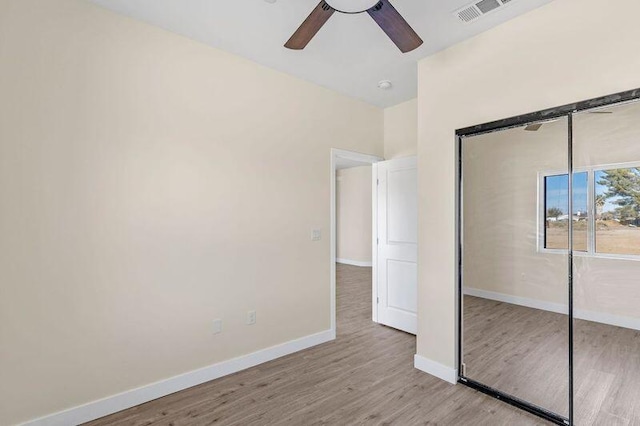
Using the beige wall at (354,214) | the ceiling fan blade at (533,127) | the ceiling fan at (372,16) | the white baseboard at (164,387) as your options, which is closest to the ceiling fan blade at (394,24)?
the ceiling fan at (372,16)

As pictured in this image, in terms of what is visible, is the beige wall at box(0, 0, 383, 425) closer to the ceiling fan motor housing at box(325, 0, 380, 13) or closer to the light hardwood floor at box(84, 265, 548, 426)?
the light hardwood floor at box(84, 265, 548, 426)

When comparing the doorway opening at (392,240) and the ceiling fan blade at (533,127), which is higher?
the ceiling fan blade at (533,127)

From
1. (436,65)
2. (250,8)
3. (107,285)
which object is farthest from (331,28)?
(107,285)

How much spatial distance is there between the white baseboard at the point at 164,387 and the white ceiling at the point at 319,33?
9.44 feet

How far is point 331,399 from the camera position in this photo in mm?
2496

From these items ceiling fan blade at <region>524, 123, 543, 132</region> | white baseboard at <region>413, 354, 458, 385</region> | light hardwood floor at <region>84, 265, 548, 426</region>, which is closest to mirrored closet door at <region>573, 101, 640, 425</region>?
ceiling fan blade at <region>524, 123, 543, 132</region>

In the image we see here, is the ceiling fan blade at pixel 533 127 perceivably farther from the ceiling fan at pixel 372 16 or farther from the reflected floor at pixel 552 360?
the reflected floor at pixel 552 360

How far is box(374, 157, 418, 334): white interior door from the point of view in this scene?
12.4 ft

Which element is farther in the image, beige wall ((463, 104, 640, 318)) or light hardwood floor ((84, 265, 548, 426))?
light hardwood floor ((84, 265, 548, 426))

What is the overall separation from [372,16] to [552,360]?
103 inches

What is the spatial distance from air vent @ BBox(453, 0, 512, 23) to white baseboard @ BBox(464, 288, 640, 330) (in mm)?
2177

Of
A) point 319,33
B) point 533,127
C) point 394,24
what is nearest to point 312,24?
point 394,24

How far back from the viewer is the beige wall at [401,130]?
13.0 feet

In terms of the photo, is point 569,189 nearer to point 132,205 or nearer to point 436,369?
point 436,369
